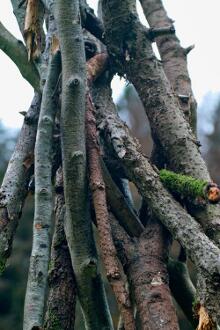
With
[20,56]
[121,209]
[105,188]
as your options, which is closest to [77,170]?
[105,188]

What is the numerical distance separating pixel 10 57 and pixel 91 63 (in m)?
0.33

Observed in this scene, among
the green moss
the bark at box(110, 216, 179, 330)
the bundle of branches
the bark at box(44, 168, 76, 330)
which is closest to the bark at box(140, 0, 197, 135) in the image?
the bundle of branches

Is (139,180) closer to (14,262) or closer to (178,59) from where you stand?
(178,59)

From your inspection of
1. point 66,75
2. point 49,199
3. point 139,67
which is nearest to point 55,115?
point 66,75

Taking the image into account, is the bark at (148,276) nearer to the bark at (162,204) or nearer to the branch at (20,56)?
the bark at (162,204)

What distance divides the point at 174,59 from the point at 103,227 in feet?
3.50

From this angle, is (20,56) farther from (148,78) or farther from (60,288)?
(60,288)

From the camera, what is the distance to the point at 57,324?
5.24ft

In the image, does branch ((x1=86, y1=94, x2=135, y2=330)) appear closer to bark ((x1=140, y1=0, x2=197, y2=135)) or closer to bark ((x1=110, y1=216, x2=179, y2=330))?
bark ((x1=110, y1=216, x2=179, y2=330))

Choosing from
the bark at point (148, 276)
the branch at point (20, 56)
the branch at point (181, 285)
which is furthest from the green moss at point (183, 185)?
the branch at point (20, 56)

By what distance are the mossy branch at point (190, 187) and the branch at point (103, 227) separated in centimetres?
20

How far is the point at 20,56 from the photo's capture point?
201cm

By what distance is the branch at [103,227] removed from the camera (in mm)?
1297

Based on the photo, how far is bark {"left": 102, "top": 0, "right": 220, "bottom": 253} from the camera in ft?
5.80
